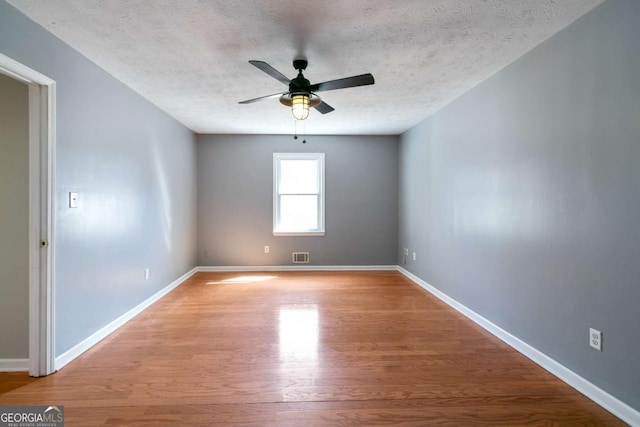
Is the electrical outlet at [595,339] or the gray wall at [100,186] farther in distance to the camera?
the gray wall at [100,186]

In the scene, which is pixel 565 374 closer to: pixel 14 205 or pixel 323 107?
pixel 323 107

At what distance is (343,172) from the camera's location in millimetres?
5531

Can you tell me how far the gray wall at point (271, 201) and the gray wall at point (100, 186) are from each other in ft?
3.72

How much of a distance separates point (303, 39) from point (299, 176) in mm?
3365

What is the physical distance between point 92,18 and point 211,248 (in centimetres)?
392

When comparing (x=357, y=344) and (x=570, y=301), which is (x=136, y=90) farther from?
(x=570, y=301)

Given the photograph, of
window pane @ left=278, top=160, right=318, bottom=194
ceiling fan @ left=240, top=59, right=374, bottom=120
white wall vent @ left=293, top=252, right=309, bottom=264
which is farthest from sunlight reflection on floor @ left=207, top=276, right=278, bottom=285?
ceiling fan @ left=240, top=59, right=374, bottom=120

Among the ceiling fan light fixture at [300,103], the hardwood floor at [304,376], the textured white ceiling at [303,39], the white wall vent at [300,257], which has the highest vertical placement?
the textured white ceiling at [303,39]

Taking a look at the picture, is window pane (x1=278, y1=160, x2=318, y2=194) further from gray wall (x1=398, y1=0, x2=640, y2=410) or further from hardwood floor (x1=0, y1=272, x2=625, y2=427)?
gray wall (x1=398, y1=0, x2=640, y2=410)

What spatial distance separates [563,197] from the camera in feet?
6.91

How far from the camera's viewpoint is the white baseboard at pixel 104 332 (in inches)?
90.0

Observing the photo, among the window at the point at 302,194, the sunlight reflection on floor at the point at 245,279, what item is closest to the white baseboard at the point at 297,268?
the sunlight reflection on floor at the point at 245,279

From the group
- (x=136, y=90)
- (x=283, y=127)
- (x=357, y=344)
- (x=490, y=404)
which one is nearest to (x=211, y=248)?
(x=283, y=127)

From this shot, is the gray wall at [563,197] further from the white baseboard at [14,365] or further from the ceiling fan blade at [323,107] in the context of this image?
the white baseboard at [14,365]
